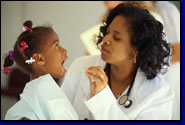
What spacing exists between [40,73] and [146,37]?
0.38 m

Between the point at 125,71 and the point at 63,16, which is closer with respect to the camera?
the point at 125,71

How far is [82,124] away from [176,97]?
56 cm

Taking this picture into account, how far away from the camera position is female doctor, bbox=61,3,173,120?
866 mm

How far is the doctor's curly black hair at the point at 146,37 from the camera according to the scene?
90 centimetres

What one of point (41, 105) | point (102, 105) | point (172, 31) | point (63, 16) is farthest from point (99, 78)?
point (63, 16)

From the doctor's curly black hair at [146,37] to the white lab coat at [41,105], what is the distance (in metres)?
0.33

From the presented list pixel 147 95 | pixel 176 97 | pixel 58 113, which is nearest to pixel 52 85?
pixel 58 113

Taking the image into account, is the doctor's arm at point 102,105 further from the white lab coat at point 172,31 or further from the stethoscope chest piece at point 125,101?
the white lab coat at point 172,31

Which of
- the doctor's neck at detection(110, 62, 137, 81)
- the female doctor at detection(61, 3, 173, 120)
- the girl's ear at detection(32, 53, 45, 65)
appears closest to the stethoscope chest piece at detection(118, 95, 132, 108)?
the female doctor at detection(61, 3, 173, 120)

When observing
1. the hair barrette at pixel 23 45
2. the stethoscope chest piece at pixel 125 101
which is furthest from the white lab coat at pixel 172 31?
the hair barrette at pixel 23 45

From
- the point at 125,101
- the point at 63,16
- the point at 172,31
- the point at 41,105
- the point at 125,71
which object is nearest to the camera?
the point at 41,105

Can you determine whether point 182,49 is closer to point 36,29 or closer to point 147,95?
point 147,95

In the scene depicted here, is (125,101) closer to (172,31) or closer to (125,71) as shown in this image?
(125,71)

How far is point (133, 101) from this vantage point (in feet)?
2.89
